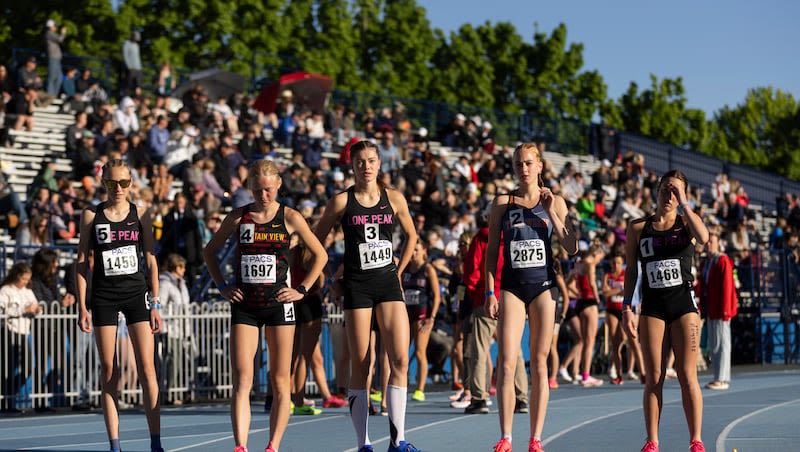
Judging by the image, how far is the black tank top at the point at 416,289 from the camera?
16.5 metres

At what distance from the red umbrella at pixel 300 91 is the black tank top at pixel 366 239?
23181 millimetres

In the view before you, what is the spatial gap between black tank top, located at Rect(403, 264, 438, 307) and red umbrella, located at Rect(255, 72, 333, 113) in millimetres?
16489

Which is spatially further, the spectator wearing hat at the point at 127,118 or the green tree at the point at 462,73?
the green tree at the point at 462,73

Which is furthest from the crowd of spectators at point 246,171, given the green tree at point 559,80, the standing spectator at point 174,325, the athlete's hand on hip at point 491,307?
the green tree at point 559,80

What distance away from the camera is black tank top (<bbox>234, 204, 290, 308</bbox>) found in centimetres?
915

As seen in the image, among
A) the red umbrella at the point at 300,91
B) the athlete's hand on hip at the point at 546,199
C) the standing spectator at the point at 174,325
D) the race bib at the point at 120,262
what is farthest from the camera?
the red umbrella at the point at 300,91

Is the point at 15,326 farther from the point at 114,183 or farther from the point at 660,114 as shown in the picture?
the point at 660,114

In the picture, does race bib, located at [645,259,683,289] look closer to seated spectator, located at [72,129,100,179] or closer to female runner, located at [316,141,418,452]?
female runner, located at [316,141,418,452]

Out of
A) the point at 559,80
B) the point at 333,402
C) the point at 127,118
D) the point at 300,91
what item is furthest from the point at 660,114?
the point at 333,402

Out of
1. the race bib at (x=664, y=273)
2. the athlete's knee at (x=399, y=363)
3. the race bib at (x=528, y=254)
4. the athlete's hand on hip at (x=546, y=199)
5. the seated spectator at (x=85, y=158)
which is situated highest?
the seated spectator at (x=85, y=158)

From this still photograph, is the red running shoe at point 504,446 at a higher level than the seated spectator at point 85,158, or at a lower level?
lower

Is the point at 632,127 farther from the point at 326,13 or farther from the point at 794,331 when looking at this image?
the point at 794,331

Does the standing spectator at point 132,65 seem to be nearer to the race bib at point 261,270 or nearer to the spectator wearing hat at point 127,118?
the spectator wearing hat at point 127,118

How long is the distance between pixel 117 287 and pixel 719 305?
11109 mm
